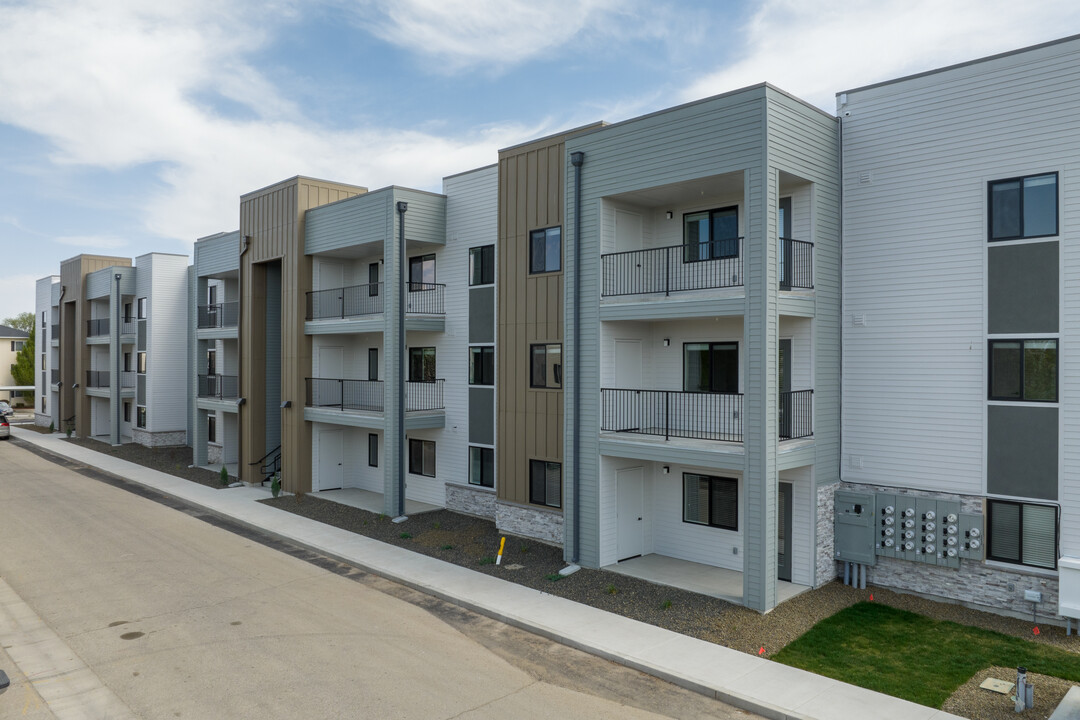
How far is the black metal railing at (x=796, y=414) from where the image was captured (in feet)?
46.8

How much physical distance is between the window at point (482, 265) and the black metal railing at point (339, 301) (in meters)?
4.33

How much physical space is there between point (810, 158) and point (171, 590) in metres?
15.7

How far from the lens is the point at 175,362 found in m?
36.8

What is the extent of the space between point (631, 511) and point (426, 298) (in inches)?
385

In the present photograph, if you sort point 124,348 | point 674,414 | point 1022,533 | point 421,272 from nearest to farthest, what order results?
point 1022,533 → point 674,414 → point 421,272 → point 124,348

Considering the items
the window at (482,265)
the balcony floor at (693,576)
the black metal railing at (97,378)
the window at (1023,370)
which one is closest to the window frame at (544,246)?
the window at (482,265)

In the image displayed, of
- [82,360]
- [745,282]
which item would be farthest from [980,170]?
[82,360]

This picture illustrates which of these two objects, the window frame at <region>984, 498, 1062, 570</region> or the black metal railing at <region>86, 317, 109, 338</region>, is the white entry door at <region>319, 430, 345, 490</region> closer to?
the window frame at <region>984, 498, 1062, 570</region>

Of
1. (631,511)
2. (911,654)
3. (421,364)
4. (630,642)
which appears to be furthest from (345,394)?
(911,654)

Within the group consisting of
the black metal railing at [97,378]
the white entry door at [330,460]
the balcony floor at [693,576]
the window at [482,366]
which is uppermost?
the window at [482,366]

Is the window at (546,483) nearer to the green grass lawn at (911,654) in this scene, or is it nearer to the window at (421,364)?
the window at (421,364)

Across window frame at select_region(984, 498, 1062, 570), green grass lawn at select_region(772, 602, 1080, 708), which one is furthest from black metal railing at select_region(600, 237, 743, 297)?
green grass lawn at select_region(772, 602, 1080, 708)

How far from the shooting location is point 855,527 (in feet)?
47.9

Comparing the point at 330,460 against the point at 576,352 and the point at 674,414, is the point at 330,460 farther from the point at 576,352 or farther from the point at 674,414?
the point at 674,414
